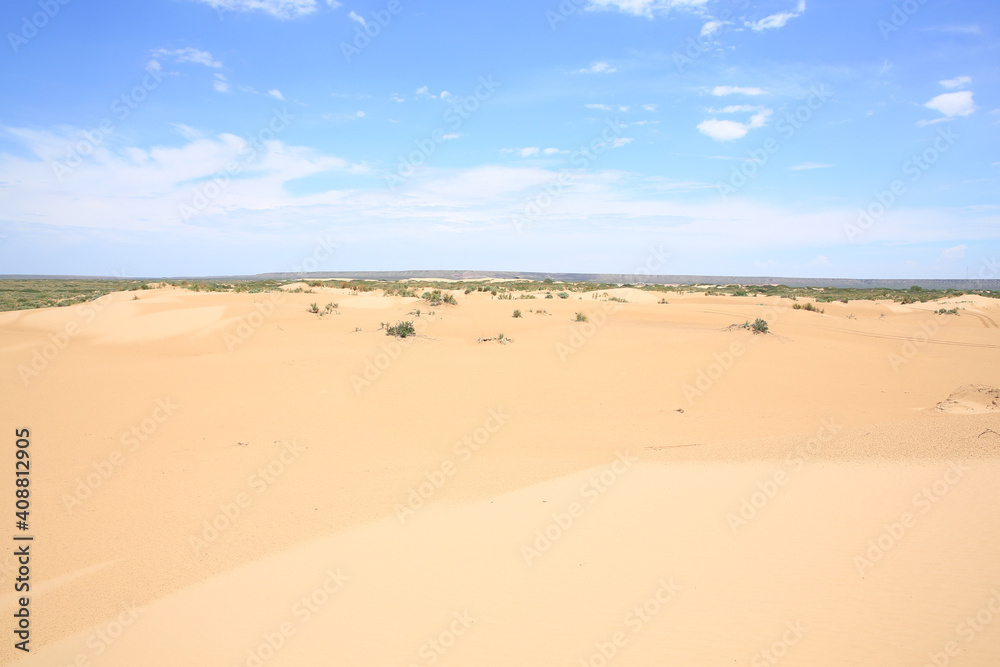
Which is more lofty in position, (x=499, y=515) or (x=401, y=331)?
(x=401, y=331)

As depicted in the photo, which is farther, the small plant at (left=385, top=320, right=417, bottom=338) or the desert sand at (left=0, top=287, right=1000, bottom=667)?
the small plant at (left=385, top=320, right=417, bottom=338)

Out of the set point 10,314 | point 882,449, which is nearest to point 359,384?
point 882,449

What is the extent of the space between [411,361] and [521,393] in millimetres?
3255

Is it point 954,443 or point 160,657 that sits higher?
point 954,443

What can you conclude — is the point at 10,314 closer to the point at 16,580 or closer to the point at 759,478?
the point at 16,580

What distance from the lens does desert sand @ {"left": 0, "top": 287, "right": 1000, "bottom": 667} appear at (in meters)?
3.51

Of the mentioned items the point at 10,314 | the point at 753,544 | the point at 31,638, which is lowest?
the point at 31,638

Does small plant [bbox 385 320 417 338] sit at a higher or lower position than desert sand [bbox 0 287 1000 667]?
higher

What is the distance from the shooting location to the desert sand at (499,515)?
351 cm

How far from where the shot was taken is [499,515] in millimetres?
5277

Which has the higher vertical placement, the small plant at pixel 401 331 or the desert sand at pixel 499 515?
the small plant at pixel 401 331

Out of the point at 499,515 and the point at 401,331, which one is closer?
the point at 499,515

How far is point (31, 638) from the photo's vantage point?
3.64 meters

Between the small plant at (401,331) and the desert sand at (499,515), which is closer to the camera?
the desert sand at (499,515)
